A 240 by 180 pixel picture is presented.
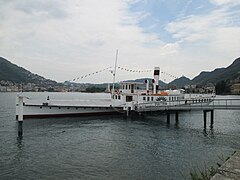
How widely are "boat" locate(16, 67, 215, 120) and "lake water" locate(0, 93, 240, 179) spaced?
240 inches

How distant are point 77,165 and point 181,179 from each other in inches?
258

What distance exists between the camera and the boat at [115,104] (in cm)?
3578

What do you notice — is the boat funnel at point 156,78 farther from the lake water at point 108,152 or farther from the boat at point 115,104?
the lake water at point 108,152

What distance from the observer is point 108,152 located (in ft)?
63.5

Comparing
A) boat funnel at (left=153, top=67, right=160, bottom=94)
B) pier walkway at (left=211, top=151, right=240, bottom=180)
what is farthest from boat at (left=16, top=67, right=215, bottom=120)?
pier walkway at (left=211, top=151, right=240, bottom=180)

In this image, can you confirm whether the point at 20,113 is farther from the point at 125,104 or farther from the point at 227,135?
the point at 227,135

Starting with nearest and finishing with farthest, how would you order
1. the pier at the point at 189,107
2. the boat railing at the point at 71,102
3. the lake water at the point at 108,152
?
1. the lake water at the point at 108,152
2. the pier at the point at 189,107
3. the boat railing at the point at 71,102

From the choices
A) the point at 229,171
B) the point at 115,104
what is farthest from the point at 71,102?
the point at 229,171

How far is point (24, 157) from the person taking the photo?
698 inches

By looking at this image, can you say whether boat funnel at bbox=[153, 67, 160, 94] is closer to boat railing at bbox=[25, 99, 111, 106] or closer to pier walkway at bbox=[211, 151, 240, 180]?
boat railing at bbox=[25, 99, 111, 106]

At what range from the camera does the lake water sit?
1487 cm

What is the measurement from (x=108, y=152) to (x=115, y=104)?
22.7 metres

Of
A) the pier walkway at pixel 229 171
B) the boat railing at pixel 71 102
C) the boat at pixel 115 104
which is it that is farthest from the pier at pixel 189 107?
the pier walkway at pixel 229 171

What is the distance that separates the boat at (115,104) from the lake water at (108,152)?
610cm
